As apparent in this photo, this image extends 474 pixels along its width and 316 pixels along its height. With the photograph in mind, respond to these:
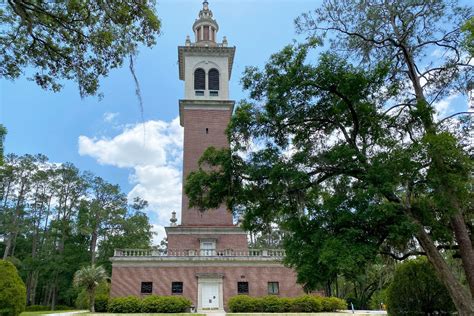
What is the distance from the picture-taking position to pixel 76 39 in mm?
7434

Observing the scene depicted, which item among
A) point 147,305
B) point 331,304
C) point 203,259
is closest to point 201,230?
point 203,259

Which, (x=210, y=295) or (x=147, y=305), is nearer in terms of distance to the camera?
(x=147, y=305)

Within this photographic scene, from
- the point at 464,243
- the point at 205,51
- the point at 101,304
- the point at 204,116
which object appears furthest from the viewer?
the point at 205,51

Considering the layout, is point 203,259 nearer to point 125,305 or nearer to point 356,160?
point 125,305

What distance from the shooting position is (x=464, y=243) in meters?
11.0

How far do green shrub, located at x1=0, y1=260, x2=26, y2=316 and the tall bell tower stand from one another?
14.5 metres

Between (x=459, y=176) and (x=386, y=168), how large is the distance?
1.79 meters

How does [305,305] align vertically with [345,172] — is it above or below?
below

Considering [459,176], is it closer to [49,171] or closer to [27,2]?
[27,2]

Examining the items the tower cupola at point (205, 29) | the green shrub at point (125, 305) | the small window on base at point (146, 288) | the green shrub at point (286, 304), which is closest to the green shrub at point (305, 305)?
the green shrub at point (286, 304)

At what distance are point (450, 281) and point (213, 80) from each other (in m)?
27.7

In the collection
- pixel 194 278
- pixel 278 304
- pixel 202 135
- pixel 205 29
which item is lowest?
pixel 278 304

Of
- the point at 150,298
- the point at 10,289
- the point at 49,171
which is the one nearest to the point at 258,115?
the point at 10,289

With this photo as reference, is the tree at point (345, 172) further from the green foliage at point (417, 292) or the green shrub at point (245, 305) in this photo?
the green shrub at point (245, 305)
